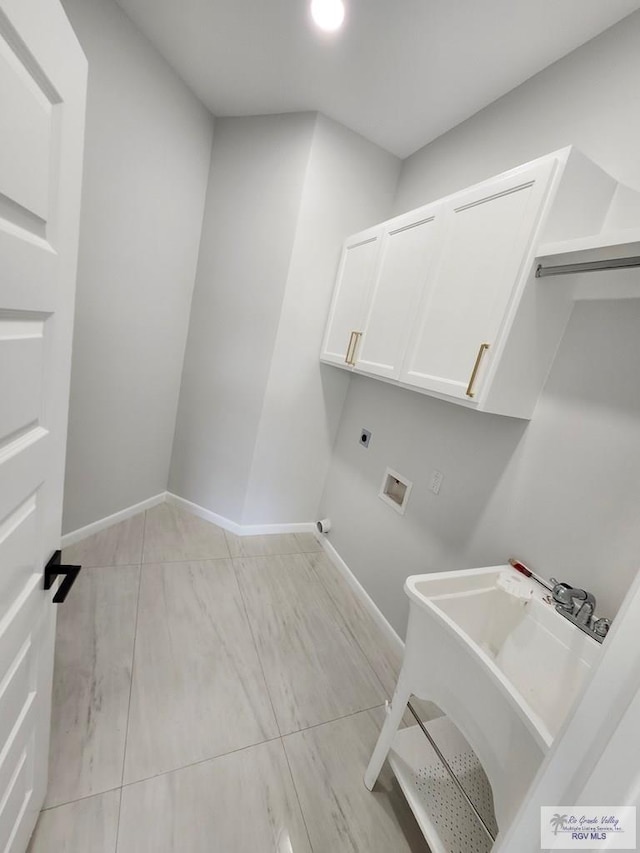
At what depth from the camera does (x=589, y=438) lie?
1146 mm

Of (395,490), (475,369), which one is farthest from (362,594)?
(475,369)

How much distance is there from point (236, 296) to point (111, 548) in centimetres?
189

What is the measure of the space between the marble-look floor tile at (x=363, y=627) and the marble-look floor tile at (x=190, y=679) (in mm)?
588

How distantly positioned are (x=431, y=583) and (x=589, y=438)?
29.7 inches

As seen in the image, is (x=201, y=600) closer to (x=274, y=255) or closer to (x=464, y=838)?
(x=464, y=838)

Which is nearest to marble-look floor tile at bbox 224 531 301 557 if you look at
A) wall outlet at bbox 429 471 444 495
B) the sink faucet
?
wall outlet at bbox 429 471 444 495

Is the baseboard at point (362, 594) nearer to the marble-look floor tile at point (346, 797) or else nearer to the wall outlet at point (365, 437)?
the marble-look floor tile at point (346, 797)

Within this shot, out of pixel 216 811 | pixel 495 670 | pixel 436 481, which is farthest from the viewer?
pixel 436 481

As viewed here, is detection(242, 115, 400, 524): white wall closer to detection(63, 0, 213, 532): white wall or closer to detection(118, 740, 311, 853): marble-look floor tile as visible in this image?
detection(63, 0, 213, 532): white wall

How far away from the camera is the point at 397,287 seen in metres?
1.73

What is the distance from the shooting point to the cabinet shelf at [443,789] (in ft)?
3.28

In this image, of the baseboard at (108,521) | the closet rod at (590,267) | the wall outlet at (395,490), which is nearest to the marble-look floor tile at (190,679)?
the baseboard at (108,521)

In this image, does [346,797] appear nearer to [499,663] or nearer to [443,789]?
[443,789]

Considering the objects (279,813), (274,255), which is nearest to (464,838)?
(279,813)
